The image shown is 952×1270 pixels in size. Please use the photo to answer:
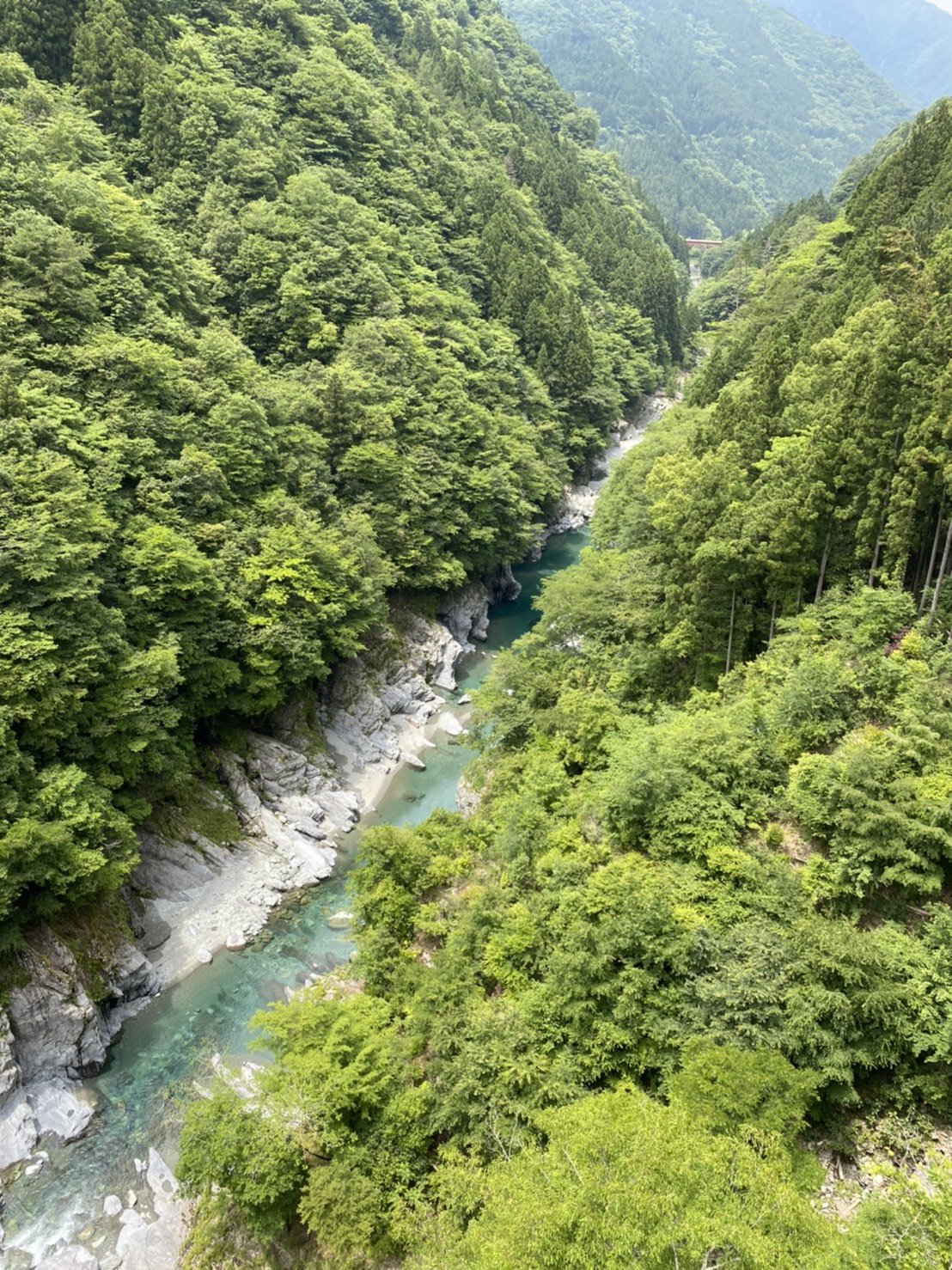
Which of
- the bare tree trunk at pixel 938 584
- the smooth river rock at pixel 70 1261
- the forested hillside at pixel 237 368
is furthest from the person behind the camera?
the forested hillside at pixel 237 368

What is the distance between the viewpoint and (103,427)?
89.9 feet

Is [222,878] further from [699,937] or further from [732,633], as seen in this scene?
[732,633]

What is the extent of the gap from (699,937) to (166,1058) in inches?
663

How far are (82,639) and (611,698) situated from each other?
17.9 metres

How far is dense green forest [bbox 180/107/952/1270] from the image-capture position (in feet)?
31.3

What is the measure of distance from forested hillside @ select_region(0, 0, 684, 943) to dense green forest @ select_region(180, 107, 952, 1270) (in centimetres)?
1044

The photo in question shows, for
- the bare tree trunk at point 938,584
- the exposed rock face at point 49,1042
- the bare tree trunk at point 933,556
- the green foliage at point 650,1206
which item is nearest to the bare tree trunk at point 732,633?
the bare tree trunk at point 933,556

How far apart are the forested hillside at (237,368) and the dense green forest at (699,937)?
Answer: 1044 cm

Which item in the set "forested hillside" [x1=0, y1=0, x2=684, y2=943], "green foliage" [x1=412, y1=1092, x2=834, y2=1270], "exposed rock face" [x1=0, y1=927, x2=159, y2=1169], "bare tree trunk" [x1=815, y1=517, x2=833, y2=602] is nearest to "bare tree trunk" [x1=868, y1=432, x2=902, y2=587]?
"bare tree trunk" [x1=815, y1=517, x2=833, y2=602]

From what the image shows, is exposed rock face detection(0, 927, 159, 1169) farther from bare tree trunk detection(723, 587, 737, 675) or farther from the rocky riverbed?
bare tree trunk detection(723, 587, 737, 675)

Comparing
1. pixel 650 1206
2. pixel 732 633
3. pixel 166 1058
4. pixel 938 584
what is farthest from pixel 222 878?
pixel 938 584

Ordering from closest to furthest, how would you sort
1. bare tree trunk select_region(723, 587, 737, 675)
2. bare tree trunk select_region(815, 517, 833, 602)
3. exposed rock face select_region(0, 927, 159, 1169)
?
exposed rock face select_region(0, 927, 159, 1169), bare tree trunk select_region(815, 517, 833, 602), bare tree trunk select_region(723, 587, 737, 675)

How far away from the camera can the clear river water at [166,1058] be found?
55.3 ft

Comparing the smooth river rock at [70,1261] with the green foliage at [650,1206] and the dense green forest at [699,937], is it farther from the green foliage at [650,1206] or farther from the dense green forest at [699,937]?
the green foliage at [650,1206]
